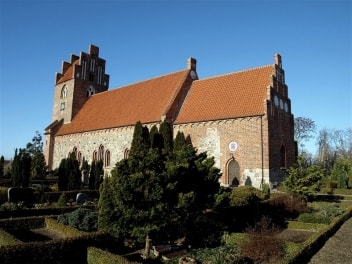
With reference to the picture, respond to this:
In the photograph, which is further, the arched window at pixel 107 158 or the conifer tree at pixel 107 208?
the arched window at pixel 107 158

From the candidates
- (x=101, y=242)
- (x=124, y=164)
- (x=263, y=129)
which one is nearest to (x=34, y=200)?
(x=101, y=242)

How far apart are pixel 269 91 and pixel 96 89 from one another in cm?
2405

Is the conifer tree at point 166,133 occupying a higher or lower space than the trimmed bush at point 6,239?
higher

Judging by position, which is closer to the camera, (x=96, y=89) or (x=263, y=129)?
(x=263, y=129)

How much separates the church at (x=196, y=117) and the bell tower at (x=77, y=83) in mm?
117

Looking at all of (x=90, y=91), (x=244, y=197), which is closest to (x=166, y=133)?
(x=244, y=197)

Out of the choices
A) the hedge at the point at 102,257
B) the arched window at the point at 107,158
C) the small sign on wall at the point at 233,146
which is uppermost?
the small sign on wall at the point at 233,146

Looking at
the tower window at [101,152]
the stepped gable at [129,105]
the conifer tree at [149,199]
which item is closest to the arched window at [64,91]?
the stepped gable at [129,105]

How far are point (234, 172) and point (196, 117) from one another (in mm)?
5355

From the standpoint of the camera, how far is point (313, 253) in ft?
32.0

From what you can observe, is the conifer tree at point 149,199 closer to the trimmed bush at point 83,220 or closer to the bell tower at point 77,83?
the trimmed bush at point 83,220

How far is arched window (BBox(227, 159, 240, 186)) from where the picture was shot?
2310 cm

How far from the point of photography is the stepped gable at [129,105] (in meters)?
28.9

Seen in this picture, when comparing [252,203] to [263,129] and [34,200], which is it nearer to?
[263,129]
